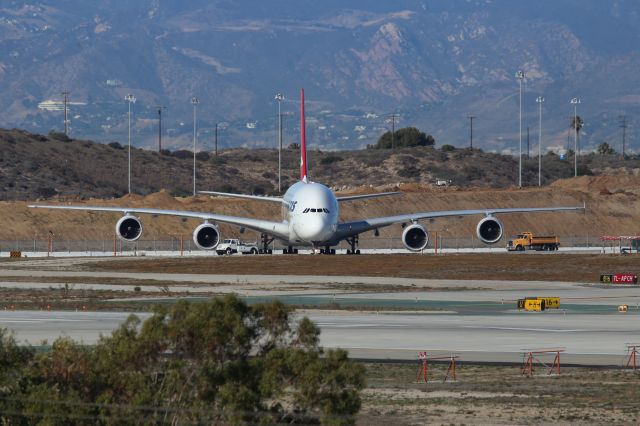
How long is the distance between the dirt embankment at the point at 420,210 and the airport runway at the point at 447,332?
72101 millimetres

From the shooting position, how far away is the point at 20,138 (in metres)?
194

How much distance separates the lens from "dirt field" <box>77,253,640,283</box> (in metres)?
76.8

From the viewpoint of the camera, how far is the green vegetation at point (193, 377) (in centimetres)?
2070

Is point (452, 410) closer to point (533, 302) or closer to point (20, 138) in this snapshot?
point (533, 302)

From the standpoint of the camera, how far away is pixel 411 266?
82.4m

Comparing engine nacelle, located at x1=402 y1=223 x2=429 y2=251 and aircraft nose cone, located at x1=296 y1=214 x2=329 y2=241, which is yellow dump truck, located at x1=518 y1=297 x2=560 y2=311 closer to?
aircraft nose cone, located at x1=296 y1=214 x2=329 y2=241

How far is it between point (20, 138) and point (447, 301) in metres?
143

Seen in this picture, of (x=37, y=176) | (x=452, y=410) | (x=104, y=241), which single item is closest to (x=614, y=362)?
(x=452, y=410)

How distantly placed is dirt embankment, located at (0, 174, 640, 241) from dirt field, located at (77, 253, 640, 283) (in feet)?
110

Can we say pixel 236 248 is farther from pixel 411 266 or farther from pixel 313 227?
pixel 411 266

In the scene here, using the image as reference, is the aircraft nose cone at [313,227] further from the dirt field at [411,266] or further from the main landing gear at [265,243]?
the main landing gear at [265,243]

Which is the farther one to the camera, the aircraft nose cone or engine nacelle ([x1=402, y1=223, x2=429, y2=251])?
engine nacelle ([x1=402, y1=223, x2=429, y2=251])

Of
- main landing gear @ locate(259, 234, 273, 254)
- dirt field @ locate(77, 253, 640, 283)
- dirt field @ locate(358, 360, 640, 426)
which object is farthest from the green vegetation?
main landing gear @ locate(259, 234, 273, 254)

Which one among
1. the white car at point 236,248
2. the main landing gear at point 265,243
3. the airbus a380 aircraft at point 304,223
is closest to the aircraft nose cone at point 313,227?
the airbus a380 aircraft at point 304,223
